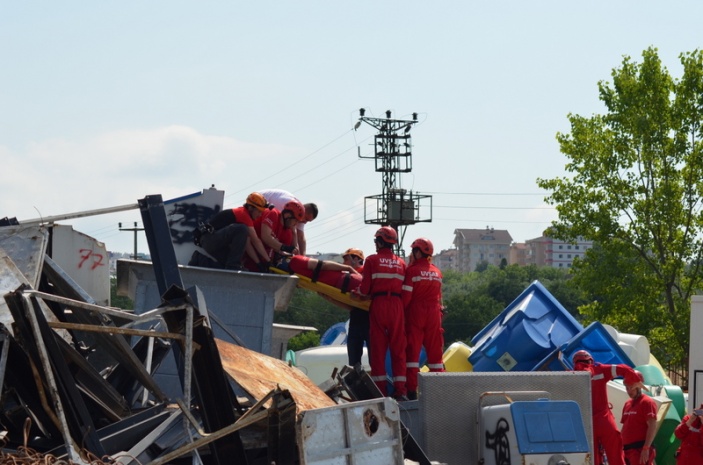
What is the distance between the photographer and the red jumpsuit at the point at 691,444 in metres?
11.7

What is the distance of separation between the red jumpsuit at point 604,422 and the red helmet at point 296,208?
11.9ft

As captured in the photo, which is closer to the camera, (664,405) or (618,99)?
(664,405)

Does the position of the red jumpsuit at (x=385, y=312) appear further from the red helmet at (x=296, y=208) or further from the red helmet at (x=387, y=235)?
the red helmet at (x=296, y=208)

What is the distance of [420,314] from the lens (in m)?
12.2

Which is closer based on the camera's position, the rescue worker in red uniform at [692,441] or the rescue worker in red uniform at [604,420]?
the rescue worker in red uniform at [604,420]

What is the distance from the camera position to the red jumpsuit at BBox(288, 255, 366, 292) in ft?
40.0

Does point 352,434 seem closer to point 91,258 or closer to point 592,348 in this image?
point 91,258

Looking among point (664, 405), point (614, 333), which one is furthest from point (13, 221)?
point (614, 333)

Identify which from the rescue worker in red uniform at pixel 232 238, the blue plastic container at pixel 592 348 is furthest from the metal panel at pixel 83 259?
the blue plastic container at pixel 592 348

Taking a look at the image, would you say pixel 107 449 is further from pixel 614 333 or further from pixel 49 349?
pixel 614 333

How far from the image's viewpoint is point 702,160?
27.9m

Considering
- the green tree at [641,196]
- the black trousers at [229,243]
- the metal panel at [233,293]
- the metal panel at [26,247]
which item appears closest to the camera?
the metal panel at [26,247]

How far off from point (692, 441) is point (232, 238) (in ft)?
17.3

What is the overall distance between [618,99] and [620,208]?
278 cm
